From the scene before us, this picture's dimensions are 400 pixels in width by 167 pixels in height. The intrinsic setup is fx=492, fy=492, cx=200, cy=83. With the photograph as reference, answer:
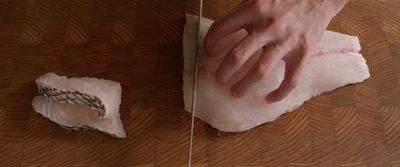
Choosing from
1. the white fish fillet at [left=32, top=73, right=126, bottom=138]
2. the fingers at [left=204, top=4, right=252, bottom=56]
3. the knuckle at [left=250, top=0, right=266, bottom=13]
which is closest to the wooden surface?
the white fish fillet at [left=32, top=73, right=126, bottom=138]

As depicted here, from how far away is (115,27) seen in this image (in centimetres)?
130

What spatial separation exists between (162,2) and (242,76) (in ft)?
1.13

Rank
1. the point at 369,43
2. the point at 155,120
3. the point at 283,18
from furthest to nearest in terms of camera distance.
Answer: the point at 369,43, the point at 155,120, the point at 283,18

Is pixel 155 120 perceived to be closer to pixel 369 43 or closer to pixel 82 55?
pixel 82 55

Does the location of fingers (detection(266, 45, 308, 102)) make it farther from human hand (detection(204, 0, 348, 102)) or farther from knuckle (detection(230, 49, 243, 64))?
knuckle (detection(230, 49, 243, 64))

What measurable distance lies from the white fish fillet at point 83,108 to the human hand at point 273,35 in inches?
10.6

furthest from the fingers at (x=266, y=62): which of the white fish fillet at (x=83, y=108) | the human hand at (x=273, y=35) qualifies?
the white fish fillet at (x=83, y=108)

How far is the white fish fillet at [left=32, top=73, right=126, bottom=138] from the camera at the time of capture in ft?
3.86

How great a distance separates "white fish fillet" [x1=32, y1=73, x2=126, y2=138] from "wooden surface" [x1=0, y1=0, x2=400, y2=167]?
2 centimetres

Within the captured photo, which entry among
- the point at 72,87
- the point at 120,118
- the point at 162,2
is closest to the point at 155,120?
the point at 120,118

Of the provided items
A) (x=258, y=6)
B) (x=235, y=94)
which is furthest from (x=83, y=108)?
(x=258, y=6)

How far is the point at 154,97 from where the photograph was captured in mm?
1224

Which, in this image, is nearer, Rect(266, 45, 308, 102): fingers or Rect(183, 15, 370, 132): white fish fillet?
Rect(266, 45, 308, 102): fingers

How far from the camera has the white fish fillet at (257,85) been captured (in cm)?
121
